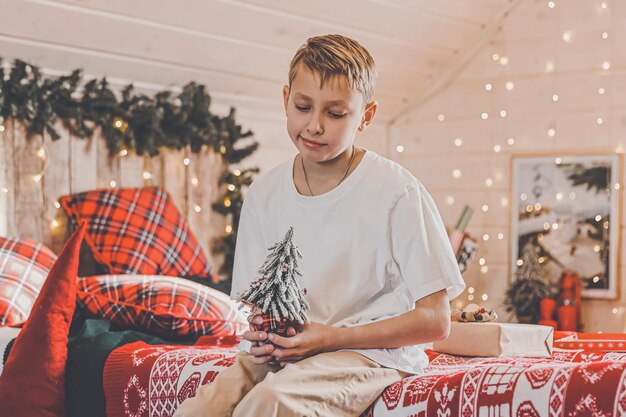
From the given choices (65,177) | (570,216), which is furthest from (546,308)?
(65,177)

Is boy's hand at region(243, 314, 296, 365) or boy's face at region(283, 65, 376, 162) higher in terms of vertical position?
boy's face at region(283, 65, 376, 162)

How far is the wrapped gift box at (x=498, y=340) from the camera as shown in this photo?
228 cm

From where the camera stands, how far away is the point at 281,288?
1.69m

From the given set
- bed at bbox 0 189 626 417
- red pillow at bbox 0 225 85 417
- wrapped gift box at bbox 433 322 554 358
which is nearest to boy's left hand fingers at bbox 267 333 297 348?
bed at bbox 0 189 626 417

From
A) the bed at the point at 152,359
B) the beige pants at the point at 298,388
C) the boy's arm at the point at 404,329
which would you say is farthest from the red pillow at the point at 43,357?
the boy's arm at the point at 404,329

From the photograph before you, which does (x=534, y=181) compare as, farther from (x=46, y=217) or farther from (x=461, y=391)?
(x=461, y=391)

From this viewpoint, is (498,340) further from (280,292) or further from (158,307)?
(158,307)

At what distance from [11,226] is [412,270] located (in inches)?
81.8

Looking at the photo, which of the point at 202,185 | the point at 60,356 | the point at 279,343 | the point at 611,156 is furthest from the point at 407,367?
the point at 611,156

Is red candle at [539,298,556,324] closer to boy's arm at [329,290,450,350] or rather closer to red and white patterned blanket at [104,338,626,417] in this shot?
red and white patterned blanket at [104,338,626,417]

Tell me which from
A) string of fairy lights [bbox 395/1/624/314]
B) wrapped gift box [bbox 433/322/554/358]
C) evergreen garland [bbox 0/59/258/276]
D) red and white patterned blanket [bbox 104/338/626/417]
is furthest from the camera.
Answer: string of fairy lights [bbox 395/1/624/314]

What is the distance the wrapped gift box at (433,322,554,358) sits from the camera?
2279 mm

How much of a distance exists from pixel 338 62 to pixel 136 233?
1939mm

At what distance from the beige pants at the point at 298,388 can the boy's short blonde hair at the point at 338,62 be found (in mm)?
520
